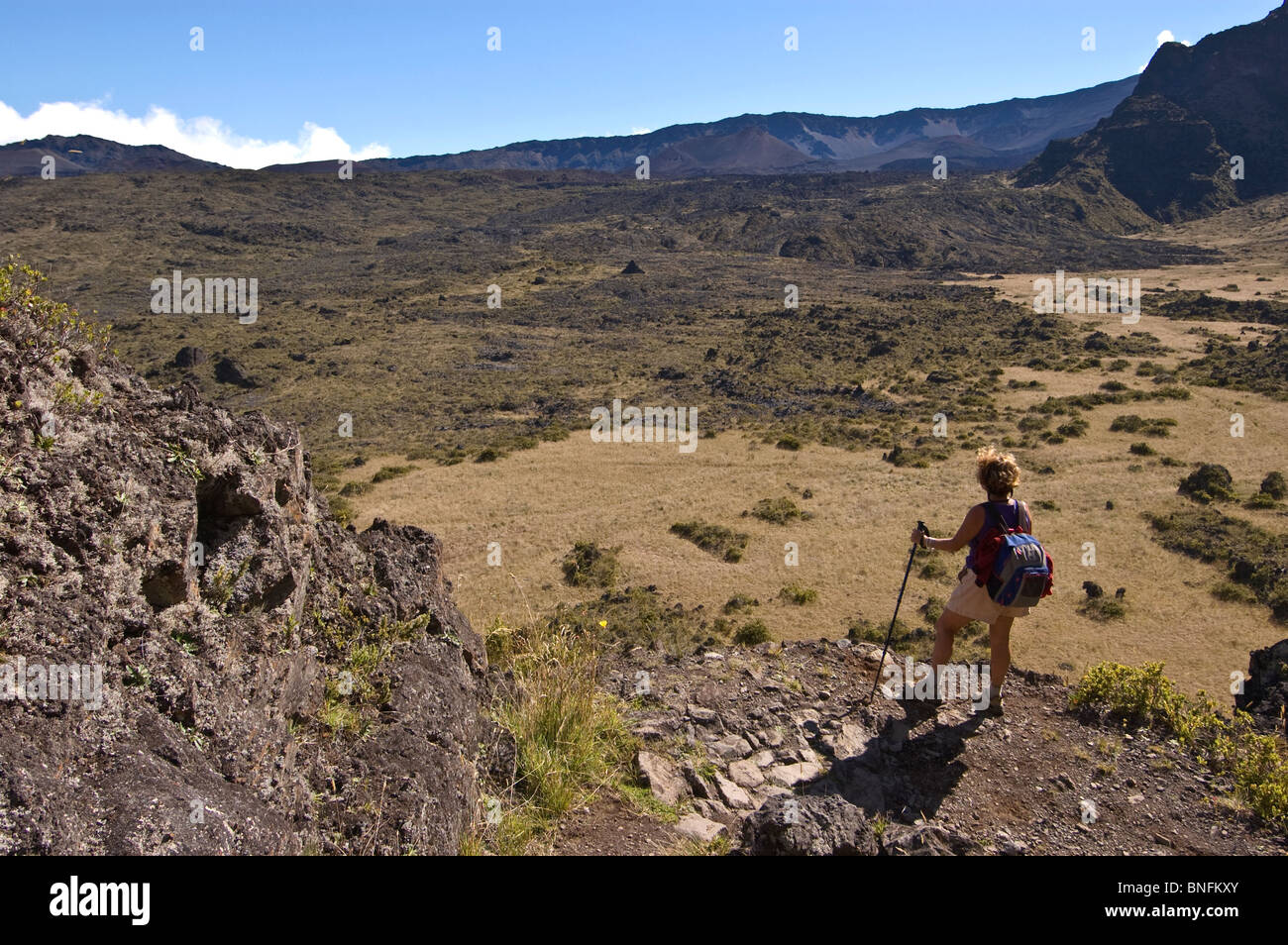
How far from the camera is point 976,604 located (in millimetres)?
5410

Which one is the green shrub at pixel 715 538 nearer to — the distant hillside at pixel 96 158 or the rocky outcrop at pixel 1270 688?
the rocky outcrop at pixel 1270 688

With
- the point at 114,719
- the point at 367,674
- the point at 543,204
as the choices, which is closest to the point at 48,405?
the point at 114,719

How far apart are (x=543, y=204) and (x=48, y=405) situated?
124 metres

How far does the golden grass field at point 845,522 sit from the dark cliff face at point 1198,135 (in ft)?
292

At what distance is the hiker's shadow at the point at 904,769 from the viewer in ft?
17.2

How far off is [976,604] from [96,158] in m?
241

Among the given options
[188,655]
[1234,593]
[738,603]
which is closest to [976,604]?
[188,655]

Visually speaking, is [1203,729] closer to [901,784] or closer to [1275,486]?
[901,784]

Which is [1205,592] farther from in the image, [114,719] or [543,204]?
[543,204]

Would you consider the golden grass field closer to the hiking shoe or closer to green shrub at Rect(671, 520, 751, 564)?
green shrub at Rect(671, 520, 751, 564)

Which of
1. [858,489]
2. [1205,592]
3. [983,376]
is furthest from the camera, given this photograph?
[983,376]

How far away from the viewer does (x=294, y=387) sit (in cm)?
3672

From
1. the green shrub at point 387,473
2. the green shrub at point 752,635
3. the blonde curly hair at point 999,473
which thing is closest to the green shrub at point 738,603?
the green shrub at point 752,635

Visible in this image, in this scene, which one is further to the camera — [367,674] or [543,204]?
[543,204]
